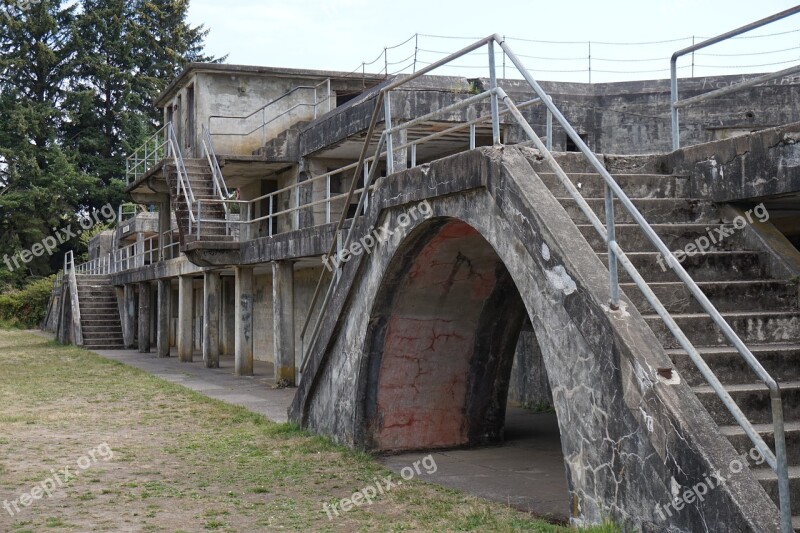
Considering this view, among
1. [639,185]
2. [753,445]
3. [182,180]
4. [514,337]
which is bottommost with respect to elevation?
[753,445]

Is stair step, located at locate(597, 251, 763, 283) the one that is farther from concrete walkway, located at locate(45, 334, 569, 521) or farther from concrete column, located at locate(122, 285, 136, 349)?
concrete column, located at locate(122, 285, 136, 349)

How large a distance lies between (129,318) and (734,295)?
89.7 feet

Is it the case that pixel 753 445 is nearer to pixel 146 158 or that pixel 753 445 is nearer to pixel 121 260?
pixel 146 158

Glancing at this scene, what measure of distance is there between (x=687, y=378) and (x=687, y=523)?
1219 mm

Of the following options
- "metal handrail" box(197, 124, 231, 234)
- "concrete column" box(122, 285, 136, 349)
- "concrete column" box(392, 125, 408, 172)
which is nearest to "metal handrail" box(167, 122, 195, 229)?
"metal handrail" box(197, 124, 231, 234)

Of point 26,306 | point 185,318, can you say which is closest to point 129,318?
point 185,318

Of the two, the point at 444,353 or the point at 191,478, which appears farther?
the point at 444,353

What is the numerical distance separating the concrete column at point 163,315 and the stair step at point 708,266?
71.6ft

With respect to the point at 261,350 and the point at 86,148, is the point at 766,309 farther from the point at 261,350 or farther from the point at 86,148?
the point at 86,148

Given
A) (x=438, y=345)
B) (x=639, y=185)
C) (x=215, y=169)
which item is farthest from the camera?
(x=215, y=169)

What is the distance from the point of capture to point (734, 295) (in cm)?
661

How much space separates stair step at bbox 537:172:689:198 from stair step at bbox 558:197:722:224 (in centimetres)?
17

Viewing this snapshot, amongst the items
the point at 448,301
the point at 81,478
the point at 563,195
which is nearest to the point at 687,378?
the point at 563,195

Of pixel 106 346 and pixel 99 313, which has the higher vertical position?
pixel 99 313
